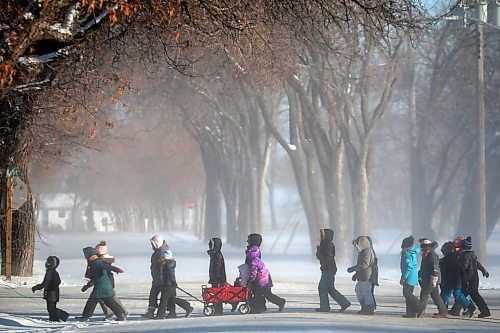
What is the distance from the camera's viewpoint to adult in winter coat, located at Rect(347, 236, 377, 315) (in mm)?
17859

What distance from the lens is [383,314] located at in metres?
18.2

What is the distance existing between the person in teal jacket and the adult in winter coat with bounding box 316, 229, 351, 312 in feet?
3.64

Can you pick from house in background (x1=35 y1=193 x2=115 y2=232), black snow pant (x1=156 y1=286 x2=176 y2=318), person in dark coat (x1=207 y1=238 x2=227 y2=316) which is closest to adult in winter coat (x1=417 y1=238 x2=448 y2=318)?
person in dark coat (x1=207 y1=238 x2=227 y2=316)

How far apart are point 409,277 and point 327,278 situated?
1474 mm

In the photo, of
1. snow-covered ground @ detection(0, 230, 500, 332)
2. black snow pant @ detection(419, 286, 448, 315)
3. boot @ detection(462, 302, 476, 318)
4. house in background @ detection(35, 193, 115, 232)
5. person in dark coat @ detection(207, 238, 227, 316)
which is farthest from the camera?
house in background @ detection(35, 193, 115, 232)

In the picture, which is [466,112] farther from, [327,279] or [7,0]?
[7,0]

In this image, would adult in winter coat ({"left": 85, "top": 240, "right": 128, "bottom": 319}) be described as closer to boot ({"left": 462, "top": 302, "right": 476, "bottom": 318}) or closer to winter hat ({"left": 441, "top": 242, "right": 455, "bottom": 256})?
winter hat ({"left": 441, "top": 242, "right": 455, "bottom": 256})

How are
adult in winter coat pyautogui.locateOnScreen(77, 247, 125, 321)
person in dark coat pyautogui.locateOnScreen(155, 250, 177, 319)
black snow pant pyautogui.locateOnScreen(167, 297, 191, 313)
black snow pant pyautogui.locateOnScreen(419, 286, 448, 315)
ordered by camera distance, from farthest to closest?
black snow pant pyautogui.locateOnScreen(167, 297, 191, 313)
black snow pant pyautogui.locateOnScreen(419, 286, 448, 315)
person in dark coat pyautogui.locateOnScreen(155, 250, 177, 319)
adult in winter coat pyautogui.locateOnScreen(77, 247, 125, 321)

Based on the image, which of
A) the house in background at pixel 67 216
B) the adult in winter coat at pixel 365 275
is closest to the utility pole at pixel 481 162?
the adult in winter coat at pixel 365 275

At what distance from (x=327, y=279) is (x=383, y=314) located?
1172 millimetres

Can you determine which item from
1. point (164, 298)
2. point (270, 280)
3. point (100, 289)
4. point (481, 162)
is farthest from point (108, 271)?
point (481, 162)

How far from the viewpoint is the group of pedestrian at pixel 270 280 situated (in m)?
17.1

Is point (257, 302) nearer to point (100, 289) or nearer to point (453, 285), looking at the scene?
point (100, 289)

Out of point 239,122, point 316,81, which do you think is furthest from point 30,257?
point 239,122
